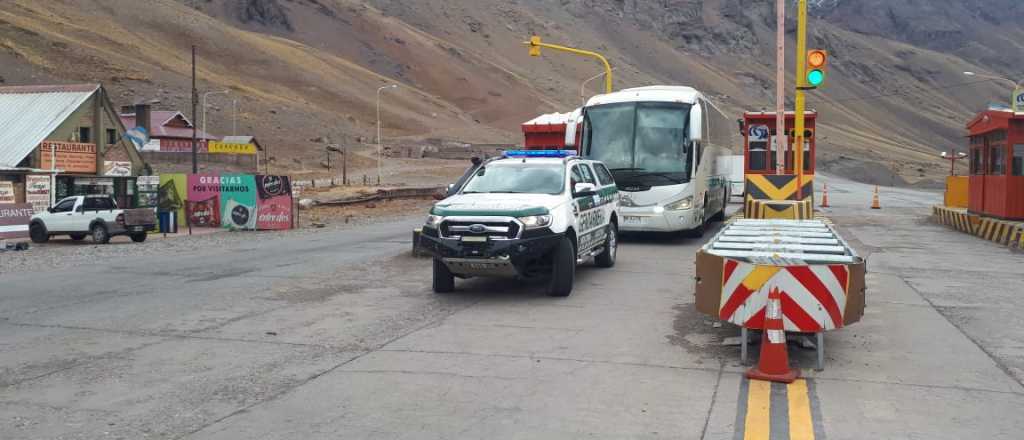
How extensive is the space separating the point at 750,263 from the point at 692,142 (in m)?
11.5

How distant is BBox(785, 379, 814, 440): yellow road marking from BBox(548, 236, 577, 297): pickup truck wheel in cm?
474

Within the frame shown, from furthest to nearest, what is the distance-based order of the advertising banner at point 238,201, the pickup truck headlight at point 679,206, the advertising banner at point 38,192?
the advertising banner at point 38,192 < the advertising banner at point 238,201 < the pickup truck headlight at point 679,206

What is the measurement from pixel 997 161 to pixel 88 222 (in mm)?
24955

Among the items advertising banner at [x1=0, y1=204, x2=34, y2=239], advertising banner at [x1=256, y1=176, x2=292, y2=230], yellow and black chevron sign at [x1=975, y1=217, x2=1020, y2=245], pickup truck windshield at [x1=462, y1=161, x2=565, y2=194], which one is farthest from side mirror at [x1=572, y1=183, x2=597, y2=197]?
advertising banner at [x1=0, y1=204, x2=34, y2=239]

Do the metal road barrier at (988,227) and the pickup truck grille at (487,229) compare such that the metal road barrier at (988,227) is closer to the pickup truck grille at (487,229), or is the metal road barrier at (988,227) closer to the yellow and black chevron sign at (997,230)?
the yellow and black chevron sign at (997,230)

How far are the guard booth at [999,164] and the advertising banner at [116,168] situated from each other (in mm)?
36911

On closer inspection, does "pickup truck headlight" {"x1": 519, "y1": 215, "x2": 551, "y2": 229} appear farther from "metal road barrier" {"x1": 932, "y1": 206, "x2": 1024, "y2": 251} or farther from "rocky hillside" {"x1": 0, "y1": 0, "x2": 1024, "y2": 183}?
"rocky hillside" {"x1": 0, "y1": 0, "x2": 1024, "y2": 183}

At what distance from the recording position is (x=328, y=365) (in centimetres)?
816

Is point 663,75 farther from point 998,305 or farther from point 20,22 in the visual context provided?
point 998,305

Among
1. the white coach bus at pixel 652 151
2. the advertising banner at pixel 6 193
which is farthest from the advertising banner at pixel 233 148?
the white coach bus at pixel 652 151

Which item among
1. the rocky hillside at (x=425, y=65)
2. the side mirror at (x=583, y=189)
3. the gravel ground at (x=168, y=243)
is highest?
the rocky hillside at (x=425, y=65)

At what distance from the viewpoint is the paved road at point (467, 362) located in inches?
251

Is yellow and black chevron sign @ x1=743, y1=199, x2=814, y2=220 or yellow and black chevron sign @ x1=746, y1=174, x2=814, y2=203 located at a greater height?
yellow and black chevron sign @ x1=746, y1=174, x2=814, y2=203

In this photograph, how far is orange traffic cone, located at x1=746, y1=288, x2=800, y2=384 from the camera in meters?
7.49
